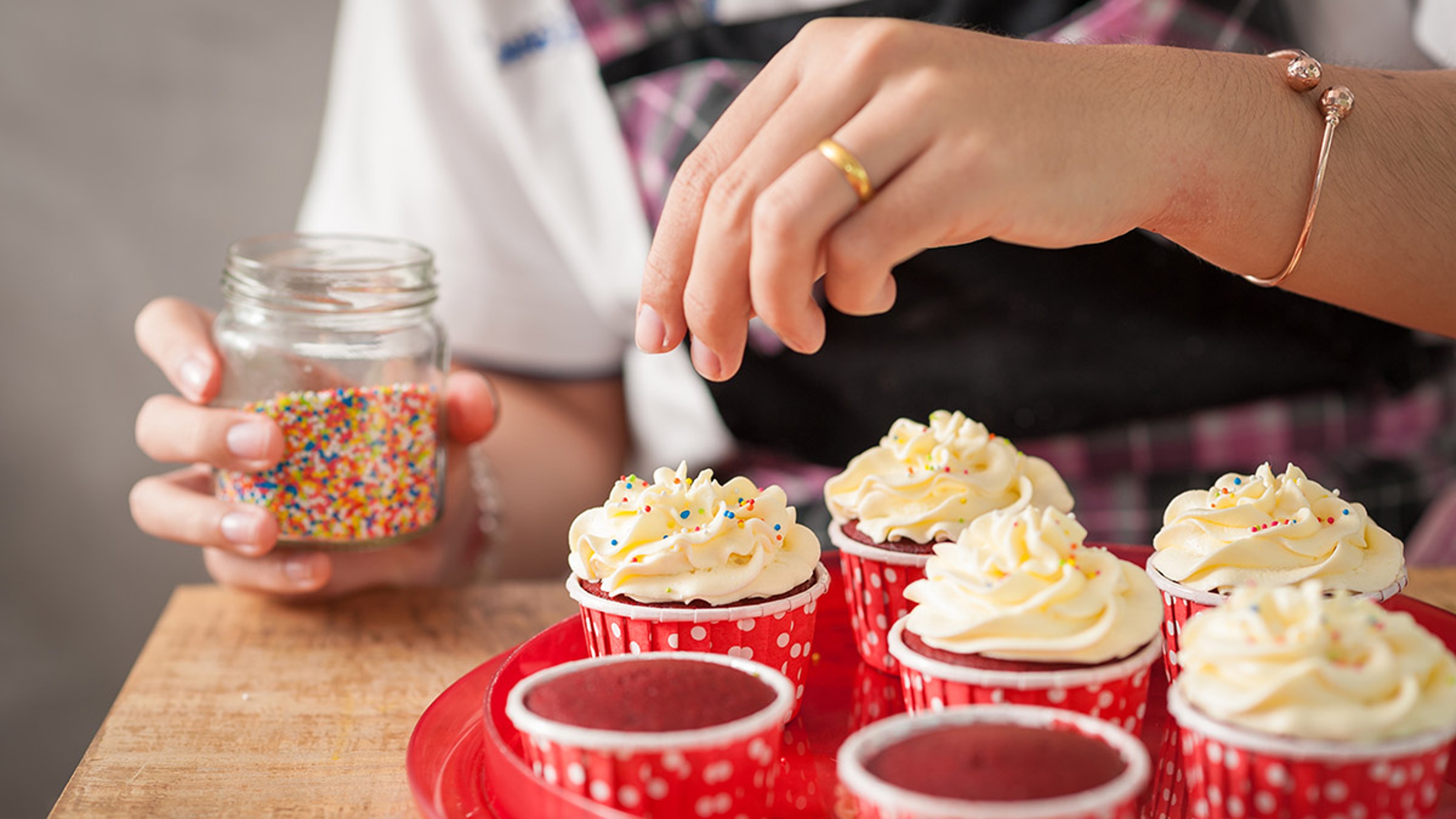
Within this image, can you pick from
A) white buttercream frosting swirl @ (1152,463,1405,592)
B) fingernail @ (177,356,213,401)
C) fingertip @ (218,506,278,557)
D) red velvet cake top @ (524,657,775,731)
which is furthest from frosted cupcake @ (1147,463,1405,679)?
fingernail @ (177,356,213,401)

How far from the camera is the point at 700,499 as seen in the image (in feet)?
3.64

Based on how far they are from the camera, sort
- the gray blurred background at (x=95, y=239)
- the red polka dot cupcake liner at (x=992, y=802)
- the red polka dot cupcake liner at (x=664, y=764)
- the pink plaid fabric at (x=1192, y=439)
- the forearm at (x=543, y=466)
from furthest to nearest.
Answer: the gray blurred background at (x=95, y=239) → the forearm at (x=543, y=466) → the pink plaid fabric at (x=1192, y=439) → the red polka dot cupcake liner at (x=664, y=764) → the red polka dot cupcake liner at (x=992, y=802)

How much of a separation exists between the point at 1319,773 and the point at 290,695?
0.90 metres

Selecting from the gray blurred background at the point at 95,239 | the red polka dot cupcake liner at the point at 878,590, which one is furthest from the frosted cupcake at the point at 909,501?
the gray blurred background at the point at 95,239

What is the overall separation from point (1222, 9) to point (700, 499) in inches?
38.2

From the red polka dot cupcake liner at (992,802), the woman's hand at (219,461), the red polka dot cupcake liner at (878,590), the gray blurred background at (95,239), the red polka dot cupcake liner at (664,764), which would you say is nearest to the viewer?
the red polka dot cupcake liner at (992,802)

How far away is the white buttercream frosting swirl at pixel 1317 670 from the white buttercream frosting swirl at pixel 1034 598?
10 cm

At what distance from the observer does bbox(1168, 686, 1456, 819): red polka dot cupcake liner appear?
74 centimetres

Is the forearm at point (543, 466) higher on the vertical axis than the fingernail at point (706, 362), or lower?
A: lower

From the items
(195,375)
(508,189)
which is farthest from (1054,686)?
(508,189)

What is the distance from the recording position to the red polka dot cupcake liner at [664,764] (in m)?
0.80

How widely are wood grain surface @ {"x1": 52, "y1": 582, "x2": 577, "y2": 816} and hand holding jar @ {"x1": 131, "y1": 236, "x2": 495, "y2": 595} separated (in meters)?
0.07

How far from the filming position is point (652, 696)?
848mm

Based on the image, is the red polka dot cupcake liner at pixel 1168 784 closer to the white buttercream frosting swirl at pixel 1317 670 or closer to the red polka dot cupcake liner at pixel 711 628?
the white buttercream frosting swirl at pixel 1317 670
